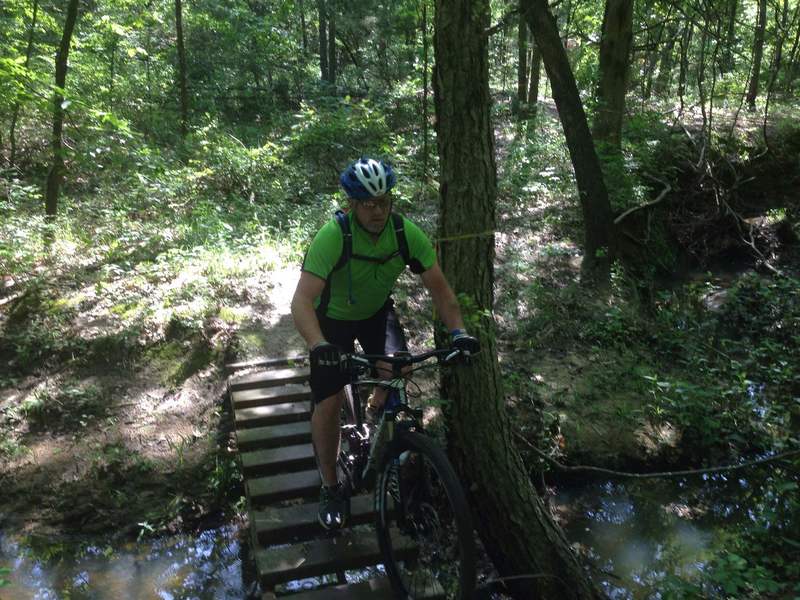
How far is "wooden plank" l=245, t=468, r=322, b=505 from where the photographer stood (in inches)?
173

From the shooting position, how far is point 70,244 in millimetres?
9305

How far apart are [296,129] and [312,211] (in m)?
3.54

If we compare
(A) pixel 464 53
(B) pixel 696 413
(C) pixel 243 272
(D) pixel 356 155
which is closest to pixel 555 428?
(B) pixel 696 413

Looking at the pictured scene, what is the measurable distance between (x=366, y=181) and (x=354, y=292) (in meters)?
0.71

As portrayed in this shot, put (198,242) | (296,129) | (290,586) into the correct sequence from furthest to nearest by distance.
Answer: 1. (296,129)
2. (198,242)
3. (290,586)

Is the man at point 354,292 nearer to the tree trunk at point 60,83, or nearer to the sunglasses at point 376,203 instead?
the sunglasses at point 376,203

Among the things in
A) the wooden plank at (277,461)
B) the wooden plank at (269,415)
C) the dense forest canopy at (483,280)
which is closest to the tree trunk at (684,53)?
the dense forest canopy at (483,280)

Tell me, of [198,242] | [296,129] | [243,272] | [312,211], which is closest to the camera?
[243,272]

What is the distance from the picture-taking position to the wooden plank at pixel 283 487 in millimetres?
4406

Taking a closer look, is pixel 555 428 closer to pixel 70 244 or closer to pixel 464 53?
pixel 464 53

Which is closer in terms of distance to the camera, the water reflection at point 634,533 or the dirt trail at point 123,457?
the water reflection at point 634,533

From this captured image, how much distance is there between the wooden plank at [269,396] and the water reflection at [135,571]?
3.76 ft

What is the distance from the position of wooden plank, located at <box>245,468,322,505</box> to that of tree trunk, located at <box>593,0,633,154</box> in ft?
26.7

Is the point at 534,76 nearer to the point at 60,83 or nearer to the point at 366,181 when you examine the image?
the point at 60,83
